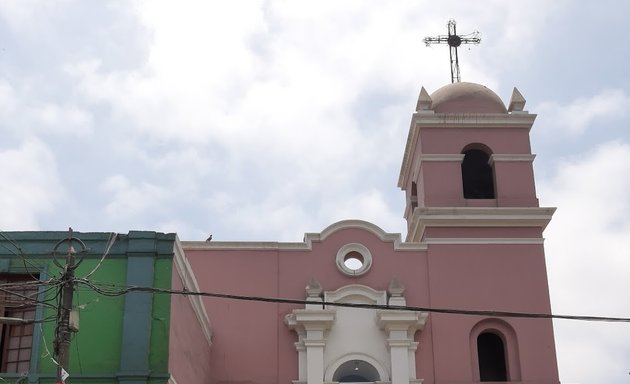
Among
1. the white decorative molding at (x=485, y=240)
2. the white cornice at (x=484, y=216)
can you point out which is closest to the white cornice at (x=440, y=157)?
the white cornice at (x=484, y=216)

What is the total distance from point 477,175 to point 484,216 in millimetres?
2286

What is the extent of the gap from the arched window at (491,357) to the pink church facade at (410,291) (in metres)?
0.03

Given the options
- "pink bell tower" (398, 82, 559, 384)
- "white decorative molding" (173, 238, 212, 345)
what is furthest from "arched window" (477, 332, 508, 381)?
"white decorative molding" (173, 238, 212, 345)

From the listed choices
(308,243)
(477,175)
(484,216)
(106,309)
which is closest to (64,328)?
(106,309)

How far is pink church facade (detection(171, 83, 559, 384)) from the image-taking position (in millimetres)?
22984

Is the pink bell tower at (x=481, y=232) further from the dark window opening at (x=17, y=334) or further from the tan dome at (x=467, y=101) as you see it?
the dark window opening at (x=17, y=334)

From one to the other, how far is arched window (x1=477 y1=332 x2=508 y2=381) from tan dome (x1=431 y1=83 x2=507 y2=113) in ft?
19.0

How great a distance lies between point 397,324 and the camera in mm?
22938

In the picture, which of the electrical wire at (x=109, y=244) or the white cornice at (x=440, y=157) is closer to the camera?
the electrical wire at (x=109, y=244)

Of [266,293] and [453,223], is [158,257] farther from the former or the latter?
[453,223]

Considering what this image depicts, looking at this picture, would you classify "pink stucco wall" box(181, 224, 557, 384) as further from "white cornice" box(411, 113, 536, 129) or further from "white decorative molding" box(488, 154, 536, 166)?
"white cornice" box(411, 113, 536, 129)

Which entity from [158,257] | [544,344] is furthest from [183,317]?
[544,344]

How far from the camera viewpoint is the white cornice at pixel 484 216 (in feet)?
79.3

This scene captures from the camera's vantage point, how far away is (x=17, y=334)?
53.2ft
